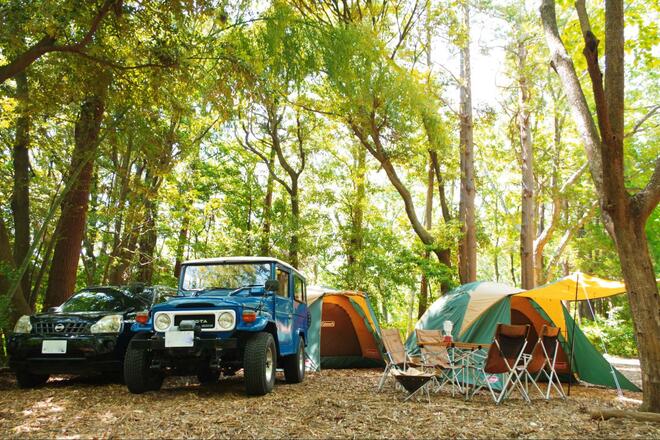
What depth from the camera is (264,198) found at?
22.6 metres

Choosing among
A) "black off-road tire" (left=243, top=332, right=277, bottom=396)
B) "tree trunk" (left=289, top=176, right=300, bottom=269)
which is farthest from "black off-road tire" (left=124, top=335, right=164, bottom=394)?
"tree trunk" (left=289, top=176, right=300, bottom=269)

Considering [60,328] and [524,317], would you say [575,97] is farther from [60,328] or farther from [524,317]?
[60,328]

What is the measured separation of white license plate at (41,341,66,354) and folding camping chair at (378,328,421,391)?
4261 millimetres

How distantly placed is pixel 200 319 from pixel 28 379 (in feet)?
8.77

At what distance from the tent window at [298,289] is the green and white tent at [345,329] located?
1794mm

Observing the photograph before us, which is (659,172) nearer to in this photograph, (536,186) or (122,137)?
(122,137)

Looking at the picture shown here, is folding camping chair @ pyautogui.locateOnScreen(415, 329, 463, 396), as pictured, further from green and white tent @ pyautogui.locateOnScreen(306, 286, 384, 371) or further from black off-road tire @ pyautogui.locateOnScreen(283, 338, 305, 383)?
green and white tent @ pyautogui.locateOnScreen(306, 286, 384, 371)

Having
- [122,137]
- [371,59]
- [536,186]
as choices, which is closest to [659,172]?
[371,59]

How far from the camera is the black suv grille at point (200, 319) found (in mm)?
6289

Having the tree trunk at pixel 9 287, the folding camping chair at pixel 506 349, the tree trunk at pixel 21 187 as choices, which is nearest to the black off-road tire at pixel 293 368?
the folding camping chair at pixel 506 349

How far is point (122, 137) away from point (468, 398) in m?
7.81

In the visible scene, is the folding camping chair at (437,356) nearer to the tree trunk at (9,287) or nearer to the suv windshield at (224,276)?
the suv windshield at (224,276)

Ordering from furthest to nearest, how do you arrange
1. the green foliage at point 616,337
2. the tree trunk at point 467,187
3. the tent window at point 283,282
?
1. the green foliage at point 616,337
2. the tree trunk at point 467,187
3. the tent window at point 283,282

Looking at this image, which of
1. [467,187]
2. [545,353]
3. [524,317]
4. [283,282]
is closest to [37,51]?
[283,282]
